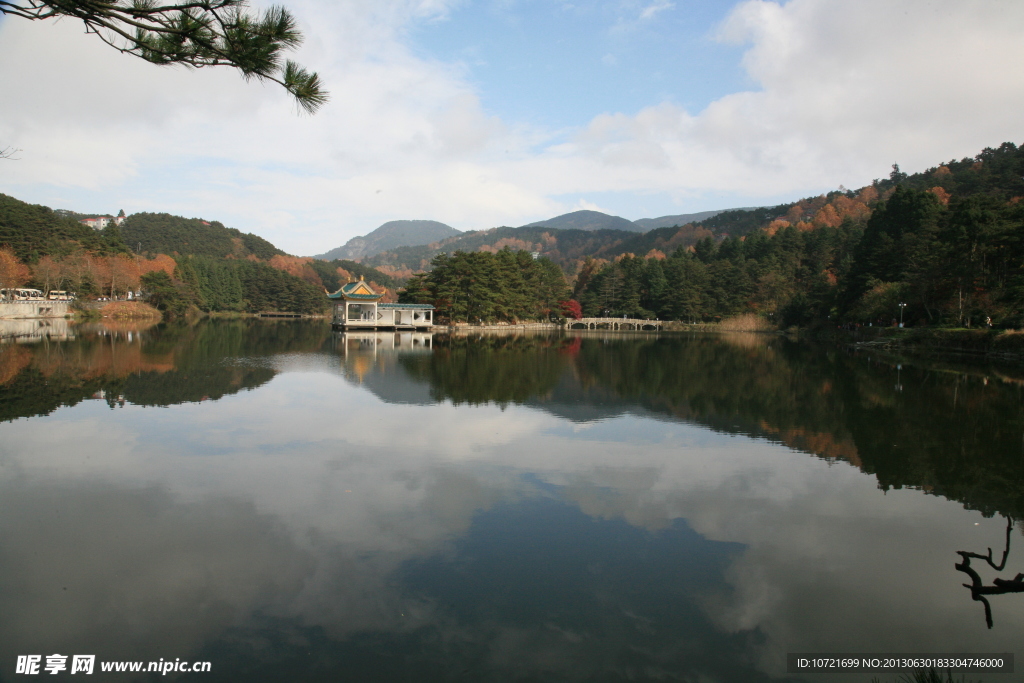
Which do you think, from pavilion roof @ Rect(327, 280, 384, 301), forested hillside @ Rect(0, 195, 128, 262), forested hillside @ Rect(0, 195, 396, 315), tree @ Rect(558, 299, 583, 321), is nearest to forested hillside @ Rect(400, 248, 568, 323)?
pavilion roof @ Rect(327, 280, 384, 301)

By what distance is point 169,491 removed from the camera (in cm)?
541

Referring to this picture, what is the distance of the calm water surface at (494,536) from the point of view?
10.3 ft

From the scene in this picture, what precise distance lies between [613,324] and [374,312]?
2271 cm

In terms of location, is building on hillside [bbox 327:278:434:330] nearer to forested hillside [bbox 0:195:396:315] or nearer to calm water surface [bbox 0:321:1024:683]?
forested hillside [bbox 0:195:396:315]

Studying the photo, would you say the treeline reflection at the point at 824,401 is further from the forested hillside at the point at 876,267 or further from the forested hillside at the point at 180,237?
the forested hillside at the point at 180,237

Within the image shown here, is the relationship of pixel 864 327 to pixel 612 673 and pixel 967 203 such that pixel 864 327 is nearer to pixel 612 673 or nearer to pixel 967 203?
pixel 967 203

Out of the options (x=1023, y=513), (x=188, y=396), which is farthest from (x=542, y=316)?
(x=1023, y=513)

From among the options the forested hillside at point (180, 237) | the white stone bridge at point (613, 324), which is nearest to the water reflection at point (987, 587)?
the white stone bridge at point (613, 324)

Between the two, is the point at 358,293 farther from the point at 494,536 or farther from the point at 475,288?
the point at 494,536

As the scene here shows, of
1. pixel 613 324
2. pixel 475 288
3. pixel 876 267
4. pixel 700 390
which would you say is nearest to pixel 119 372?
pixel 700 390

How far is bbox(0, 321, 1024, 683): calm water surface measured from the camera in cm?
315

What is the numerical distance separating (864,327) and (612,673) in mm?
33609

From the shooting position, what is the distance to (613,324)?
51.7m

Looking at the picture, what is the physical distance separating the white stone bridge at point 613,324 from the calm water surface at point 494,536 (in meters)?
40.3
